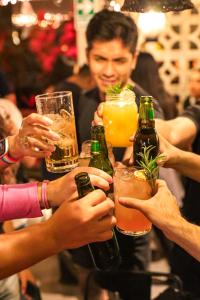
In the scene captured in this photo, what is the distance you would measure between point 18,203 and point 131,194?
41 centimetres

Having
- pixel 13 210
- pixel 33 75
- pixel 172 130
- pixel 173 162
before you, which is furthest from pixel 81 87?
pixel 33 75

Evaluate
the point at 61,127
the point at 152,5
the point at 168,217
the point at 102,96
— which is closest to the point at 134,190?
the point at 168,217

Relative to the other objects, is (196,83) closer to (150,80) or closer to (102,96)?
(150,80)

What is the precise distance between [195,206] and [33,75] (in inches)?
160

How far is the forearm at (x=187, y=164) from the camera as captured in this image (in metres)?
1.51

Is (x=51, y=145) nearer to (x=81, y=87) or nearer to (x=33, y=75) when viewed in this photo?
(x=81, y=87)

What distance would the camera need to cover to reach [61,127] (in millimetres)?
1306

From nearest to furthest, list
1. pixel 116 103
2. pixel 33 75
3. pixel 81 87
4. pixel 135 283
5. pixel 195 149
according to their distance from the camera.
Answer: pixel 116 103
pixel 195 149
pixel 135 283
pixel 81 87
pixel 33 75

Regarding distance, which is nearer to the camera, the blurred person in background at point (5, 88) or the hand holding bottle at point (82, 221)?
the hand holding bottle at point (82, 221)

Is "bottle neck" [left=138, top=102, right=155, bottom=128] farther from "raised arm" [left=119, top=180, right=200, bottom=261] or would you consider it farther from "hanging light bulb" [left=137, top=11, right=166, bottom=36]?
"hanging light bulb" [left=137, top=11, right=166, bottom=36]

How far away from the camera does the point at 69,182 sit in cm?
130

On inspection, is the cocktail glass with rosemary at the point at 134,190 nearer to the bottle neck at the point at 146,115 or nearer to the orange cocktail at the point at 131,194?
the orange cocktail at the point at 131,194

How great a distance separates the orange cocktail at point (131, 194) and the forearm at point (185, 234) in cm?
9

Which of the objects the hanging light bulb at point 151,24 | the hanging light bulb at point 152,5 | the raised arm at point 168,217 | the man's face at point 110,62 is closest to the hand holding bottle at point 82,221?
the raised arm at point 168,217
